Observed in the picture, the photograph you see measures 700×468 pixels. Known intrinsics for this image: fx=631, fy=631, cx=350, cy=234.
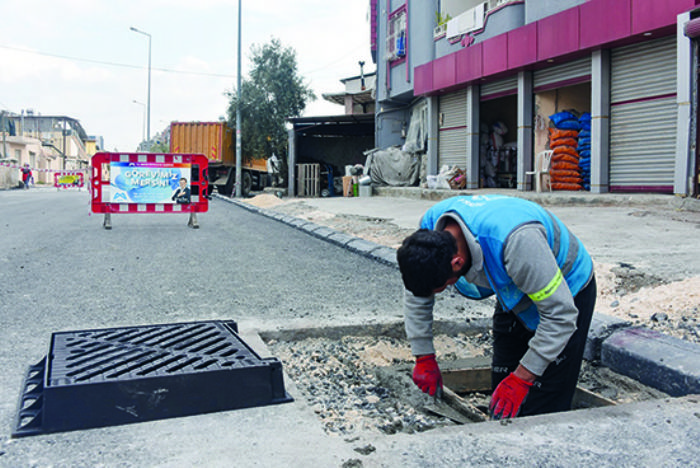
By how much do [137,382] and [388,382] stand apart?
4.48 ft

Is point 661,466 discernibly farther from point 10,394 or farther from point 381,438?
point 10,394

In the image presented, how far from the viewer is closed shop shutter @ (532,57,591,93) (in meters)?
13.7

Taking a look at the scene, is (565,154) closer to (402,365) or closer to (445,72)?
(445,72)

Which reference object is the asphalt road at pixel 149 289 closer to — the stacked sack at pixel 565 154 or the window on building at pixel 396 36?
the stacked sack at pixel 565 154

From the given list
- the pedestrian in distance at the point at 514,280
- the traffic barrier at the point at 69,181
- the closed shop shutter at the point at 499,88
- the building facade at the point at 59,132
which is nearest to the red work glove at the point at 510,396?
the pedestrian in distance at the point at 514,280

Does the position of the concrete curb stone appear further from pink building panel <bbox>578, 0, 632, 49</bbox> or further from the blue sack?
the blue sack

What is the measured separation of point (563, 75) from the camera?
14.3m

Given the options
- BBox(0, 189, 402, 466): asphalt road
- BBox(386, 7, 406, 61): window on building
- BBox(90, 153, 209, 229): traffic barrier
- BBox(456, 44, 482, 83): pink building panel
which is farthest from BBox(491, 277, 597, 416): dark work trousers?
BBox(386, 7, 406, 61): window on building

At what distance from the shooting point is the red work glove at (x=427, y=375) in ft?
9.59

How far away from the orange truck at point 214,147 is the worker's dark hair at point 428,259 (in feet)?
91.6

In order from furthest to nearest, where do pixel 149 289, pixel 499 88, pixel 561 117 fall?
pixel 499 88, pixel 561 117, pixel 149 289

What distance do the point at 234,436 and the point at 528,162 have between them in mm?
14042

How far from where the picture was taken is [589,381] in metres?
3.49

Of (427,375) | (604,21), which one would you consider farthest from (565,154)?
(427,375)
